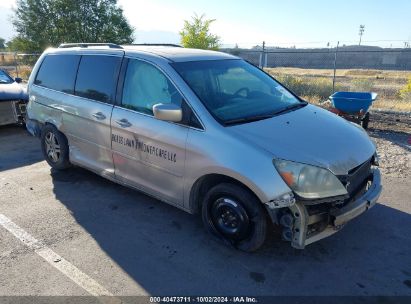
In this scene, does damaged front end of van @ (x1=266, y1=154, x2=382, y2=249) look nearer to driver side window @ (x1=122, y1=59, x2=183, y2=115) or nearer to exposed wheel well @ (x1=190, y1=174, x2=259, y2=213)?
exposed wheel well @ (x1=190, y1=174, x2=259, y2=213)

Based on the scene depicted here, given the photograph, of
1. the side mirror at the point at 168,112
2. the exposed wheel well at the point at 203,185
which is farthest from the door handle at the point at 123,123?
the exposed wheel well at the point at 203,185

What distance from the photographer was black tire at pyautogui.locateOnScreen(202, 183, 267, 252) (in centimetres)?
315

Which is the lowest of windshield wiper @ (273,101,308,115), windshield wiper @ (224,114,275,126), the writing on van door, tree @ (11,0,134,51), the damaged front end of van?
the damaged front end of van

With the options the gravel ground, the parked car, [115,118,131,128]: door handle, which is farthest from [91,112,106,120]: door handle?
the parked car

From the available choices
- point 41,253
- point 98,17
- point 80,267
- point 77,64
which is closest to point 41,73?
point 77,64

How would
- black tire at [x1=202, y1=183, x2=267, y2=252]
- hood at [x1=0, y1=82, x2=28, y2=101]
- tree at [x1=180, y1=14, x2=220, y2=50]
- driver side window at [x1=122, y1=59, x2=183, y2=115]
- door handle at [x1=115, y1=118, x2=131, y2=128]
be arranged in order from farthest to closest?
1. tree at [x1=180, y1=14, x2=220, y2=50]
2. hood at [x1=0, y1=82, x2=28, y2=101]
3. door handle at [x1=115, y1=118, x2=131, y2=128]
4. driver side window at [x1=122, y1=59, x2=183, y2=115]
5. black tire at [x1=202, y1=183, x2=267, y2=252]

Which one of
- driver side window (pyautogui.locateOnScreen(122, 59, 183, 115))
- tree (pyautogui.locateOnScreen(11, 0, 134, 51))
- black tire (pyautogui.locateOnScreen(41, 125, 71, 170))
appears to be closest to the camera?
driver side window (pyautogui.locateOnScreen(122, 59, 183, 115))

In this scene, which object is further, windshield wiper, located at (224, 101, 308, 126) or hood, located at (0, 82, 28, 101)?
hood, located at (0, 82, 28, 101)

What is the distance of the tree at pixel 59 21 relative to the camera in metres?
26.8

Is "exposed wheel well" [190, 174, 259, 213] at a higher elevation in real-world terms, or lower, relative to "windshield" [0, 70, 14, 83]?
lower

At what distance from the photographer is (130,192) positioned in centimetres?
477

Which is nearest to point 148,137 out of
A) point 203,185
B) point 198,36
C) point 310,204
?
point 203,185

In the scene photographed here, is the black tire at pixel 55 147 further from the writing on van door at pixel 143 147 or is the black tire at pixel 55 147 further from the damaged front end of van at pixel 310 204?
the damaged front end of van at pixel 310 204

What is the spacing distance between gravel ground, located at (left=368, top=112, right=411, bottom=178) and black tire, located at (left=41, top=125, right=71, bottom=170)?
468cm
